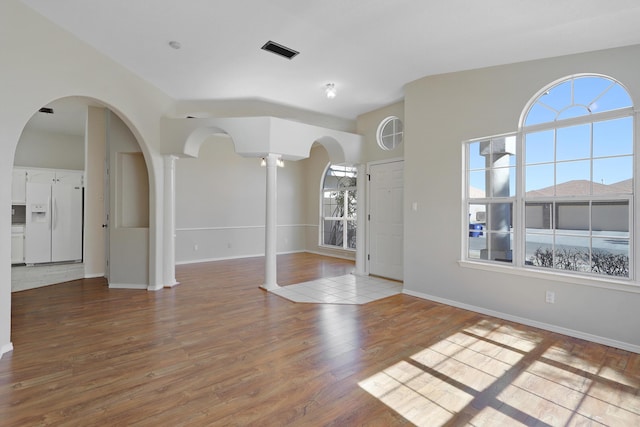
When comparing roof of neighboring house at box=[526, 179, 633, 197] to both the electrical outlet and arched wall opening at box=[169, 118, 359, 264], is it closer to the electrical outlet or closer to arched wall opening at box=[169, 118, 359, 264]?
the electrical outlet

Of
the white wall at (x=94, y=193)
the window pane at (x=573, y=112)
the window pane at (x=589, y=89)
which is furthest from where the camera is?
the white wall at (x=94, y=193)

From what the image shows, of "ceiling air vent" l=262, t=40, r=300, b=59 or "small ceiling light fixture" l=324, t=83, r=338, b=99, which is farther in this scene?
"small ceiling light fixture" l=324, t=83, r=338, b=99

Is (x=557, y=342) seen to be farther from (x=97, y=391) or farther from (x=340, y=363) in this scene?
(x=97, y=391)

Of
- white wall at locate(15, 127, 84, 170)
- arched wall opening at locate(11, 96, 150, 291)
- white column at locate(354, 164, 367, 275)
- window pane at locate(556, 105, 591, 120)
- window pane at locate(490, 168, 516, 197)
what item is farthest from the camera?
white wall at locate(15, 127, 84, 170)

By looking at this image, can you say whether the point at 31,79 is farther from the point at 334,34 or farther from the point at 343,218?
the point at 343,218

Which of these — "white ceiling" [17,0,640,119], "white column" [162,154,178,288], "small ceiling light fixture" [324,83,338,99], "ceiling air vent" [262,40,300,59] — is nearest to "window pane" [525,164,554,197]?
"white ceiling" [17,0,640,119]

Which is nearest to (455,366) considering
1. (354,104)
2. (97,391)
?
(97,391)

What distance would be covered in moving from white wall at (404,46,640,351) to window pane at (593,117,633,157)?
0.24m

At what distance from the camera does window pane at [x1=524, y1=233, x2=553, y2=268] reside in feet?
11.3

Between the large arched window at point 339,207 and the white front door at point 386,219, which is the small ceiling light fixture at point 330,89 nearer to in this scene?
the white front door at point 386,219

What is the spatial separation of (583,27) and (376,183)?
3469 mm

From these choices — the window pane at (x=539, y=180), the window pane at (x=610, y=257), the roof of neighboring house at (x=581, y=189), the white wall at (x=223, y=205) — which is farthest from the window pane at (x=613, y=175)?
the white wall at (x=223, y=205)

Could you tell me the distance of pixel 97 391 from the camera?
7.20 feet

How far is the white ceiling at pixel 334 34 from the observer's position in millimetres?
2732
